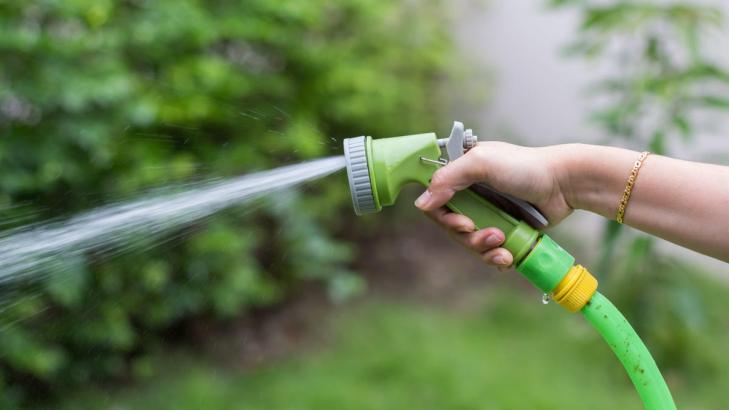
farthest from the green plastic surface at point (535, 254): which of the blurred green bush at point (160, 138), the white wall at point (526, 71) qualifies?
the white wall at point (526, 71)

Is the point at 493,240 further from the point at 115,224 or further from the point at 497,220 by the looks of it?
the point at 115,224

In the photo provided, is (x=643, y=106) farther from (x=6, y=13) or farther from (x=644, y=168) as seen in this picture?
(x=6, y=13)

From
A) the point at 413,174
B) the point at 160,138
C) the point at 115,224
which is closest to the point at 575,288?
the point at 413,174

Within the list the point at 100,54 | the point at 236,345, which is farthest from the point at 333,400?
the point at 100,54

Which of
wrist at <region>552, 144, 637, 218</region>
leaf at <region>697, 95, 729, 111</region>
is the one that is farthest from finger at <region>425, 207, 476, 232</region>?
leaf at <region>697, 95, 729, 111</region>

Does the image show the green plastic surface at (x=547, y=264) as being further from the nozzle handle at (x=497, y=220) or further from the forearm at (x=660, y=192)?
the forearm at (x=660, y=192)

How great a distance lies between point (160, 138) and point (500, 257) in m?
1.78

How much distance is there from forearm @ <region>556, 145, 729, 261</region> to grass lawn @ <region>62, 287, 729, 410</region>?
5.28ft

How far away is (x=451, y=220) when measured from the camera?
1494 mm

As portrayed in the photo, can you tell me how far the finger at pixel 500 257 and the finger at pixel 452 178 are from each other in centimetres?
14

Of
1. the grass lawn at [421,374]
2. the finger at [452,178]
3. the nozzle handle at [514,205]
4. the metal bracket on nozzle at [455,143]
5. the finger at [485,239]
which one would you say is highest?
the metal bracket on nozzle at [455,143]

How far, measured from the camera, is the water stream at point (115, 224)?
198 centimetres

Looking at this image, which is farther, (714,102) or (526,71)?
(526,71)

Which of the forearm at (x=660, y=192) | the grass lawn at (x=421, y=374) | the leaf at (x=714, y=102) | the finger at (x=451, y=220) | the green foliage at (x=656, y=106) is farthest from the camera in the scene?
the grass lawn at (x=421, y=374)
